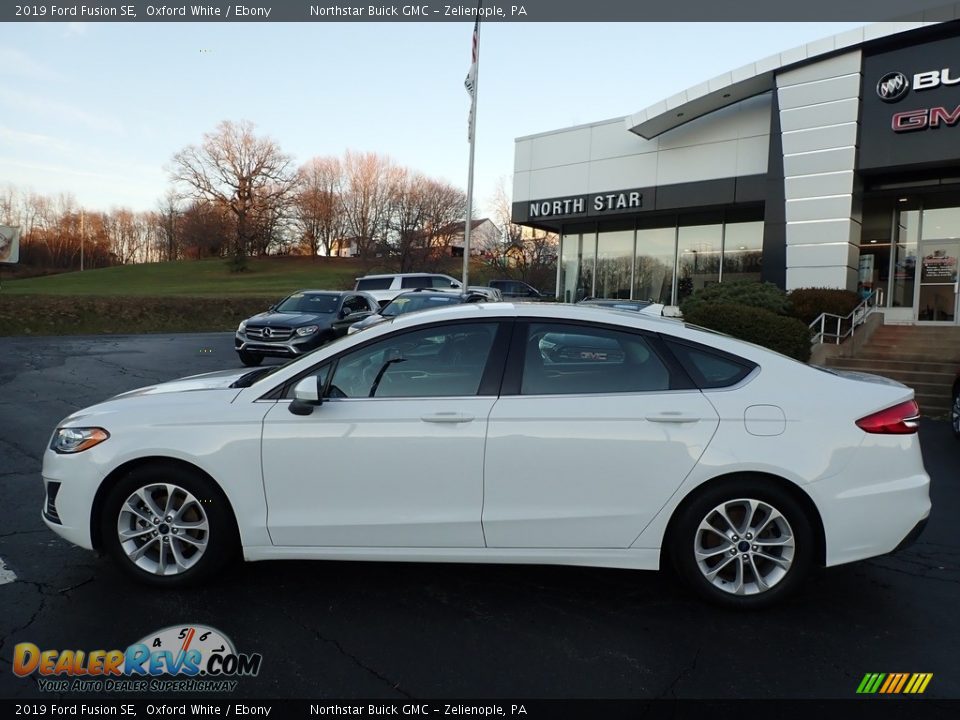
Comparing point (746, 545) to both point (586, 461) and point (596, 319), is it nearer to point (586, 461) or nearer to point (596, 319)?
point (586, 461)

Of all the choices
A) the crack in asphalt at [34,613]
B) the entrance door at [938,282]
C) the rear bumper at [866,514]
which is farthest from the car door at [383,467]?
the entrance door at [938,282]

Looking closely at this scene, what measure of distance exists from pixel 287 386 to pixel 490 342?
1.11 m

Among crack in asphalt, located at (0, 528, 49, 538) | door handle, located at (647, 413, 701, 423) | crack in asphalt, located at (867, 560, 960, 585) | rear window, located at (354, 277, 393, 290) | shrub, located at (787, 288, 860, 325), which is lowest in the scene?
crack in asphalt, located at (0, 528, 49, 538)

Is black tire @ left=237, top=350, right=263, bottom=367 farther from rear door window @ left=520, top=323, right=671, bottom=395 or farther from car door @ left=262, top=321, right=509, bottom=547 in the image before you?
rear door window @ left=520, top=323, right=671, bottom=395

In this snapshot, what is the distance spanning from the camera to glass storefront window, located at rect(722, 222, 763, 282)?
70.9 ft

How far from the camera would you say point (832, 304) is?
52.1 ft

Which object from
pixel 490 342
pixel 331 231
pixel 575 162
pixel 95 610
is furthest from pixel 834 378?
pixel 331 231

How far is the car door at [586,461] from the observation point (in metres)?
3.53

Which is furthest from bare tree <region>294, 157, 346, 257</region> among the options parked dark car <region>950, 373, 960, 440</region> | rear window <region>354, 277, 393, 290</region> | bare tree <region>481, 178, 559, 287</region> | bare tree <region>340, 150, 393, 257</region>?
parked dark car <region>950, 373, 960, 440</region>

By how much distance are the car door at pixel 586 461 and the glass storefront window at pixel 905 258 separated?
18.4 m

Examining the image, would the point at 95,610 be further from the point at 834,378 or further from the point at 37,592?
the point at 834,378

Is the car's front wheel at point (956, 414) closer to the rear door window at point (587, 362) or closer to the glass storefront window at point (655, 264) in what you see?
the rear door window at point (587, 362)

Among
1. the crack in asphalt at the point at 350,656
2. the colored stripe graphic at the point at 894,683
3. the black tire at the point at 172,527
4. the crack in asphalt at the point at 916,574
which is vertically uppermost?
the black tire at the point at 172,527

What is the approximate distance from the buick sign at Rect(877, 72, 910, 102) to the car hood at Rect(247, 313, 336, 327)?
14.1 metres
